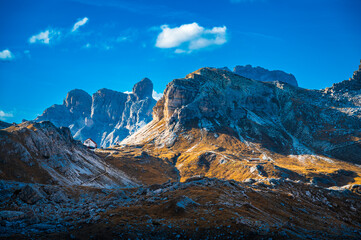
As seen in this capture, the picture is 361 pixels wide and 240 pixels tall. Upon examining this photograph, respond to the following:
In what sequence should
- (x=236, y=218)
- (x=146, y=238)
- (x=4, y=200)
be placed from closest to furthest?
(x=146, y=238) → (x=236, y=218) → (x=4, y=200)

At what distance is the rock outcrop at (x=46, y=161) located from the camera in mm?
69688

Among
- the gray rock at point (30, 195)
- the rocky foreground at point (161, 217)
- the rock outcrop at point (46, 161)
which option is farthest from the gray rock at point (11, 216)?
the rock outcrop at point (46, 161)

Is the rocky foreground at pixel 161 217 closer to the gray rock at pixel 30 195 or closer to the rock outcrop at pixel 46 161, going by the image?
the gray rock at pixel 30 195

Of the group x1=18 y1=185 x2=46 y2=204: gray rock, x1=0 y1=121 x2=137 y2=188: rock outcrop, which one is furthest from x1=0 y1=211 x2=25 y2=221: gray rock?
x1=0 y1=121 x2=137 y2=188: rock outcrop

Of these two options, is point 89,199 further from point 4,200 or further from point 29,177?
point 29,177

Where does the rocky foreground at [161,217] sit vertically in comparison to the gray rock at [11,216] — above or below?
below

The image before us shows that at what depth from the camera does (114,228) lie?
2973 cm

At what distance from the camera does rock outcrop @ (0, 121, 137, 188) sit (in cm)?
6969

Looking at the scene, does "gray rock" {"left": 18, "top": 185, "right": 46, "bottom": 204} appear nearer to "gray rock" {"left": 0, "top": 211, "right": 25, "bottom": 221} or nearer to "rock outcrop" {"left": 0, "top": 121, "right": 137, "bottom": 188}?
"rock outcrop" {"left": 0, "top": 121, "right": 137, "bottom": 188}

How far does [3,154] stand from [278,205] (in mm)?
80218

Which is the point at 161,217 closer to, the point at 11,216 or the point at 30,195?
the point at 11,216

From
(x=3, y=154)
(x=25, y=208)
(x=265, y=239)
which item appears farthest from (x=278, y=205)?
(x=3, y=154)

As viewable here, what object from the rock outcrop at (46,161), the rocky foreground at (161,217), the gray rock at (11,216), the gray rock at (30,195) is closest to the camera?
the rocky foreground at (161,217)

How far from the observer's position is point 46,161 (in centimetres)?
8431
